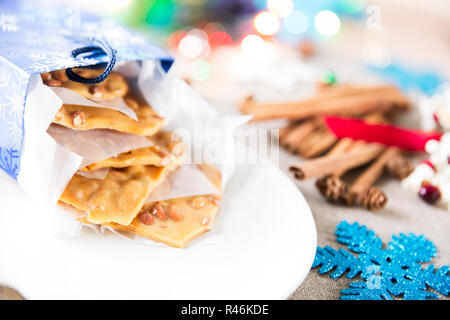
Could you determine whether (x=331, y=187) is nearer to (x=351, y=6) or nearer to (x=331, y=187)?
(x=331, y=187)

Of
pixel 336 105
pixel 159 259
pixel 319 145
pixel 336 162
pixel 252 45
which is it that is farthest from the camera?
pixel 252 45

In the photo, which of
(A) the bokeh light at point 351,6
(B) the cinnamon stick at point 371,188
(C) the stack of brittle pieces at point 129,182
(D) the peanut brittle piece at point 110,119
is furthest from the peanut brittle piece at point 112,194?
(A) the bokeh light at point 351,6

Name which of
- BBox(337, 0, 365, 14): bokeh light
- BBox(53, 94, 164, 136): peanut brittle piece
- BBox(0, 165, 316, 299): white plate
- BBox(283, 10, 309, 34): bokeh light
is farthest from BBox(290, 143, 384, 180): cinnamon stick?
BBox(337, 0, 365, 14): bokeh light

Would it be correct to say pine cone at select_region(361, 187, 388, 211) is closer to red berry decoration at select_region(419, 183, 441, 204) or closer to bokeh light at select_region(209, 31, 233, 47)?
red berry decoration at select_region(419, 183, 441, 204)

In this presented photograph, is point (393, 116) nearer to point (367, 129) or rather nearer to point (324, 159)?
point (367, 129)

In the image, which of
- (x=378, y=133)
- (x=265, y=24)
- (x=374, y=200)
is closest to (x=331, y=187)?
(x=374, y=200)

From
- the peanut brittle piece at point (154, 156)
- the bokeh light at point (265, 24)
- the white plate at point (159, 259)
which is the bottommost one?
the white plate at point (159, 259)

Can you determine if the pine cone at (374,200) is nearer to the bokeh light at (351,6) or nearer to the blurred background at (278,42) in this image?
the blurred background at (278,42)
